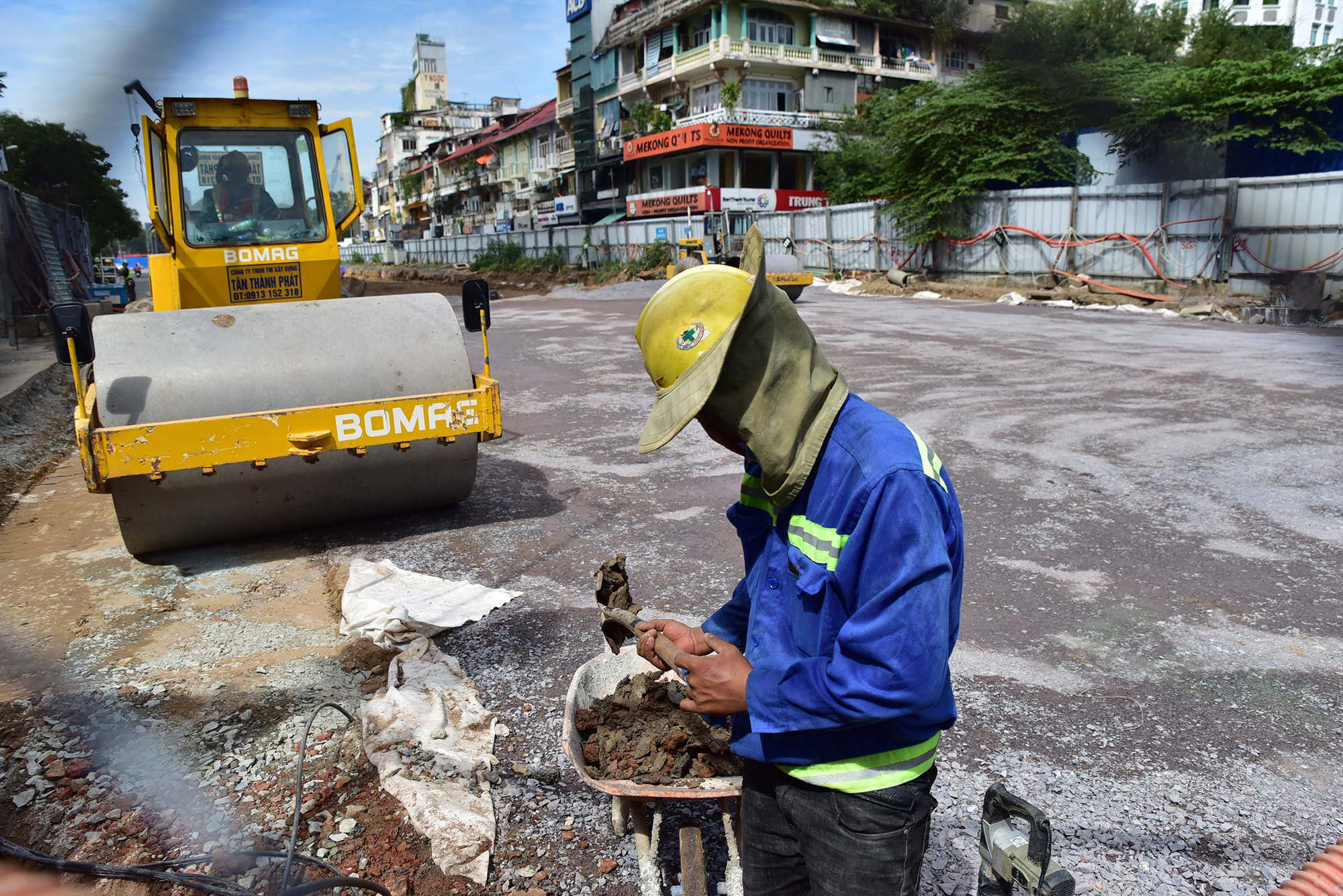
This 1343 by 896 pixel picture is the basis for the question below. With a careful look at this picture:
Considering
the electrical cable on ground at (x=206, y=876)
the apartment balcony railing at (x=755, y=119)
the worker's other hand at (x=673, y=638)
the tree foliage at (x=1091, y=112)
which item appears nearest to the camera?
the electrical cable on ground at (x=206, y=876)

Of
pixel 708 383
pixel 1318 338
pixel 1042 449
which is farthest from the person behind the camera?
pixel 1318 338

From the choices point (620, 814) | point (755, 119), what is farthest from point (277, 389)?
point (755, 119)

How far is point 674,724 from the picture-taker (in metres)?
2.55

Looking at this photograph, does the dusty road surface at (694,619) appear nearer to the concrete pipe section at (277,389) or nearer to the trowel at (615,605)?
the concrete pipe section at (277,389)

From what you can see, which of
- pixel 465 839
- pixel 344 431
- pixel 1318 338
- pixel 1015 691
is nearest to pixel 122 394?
pixel 344 431

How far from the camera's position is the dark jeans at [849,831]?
155 centimetres

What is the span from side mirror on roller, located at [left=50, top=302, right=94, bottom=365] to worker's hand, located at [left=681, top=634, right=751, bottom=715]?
13.0 feet

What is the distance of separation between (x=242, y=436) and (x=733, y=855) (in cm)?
351

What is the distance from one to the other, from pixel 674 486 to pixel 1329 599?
12.7ft

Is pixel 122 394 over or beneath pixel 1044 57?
beneath

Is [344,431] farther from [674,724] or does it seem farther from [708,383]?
[708,383]

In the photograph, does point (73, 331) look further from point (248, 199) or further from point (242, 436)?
point (248, 199)

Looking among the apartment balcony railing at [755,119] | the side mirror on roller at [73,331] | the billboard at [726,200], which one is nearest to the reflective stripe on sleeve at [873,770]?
the side mirror on roller at [73,331]

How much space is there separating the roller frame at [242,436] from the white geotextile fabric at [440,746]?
5.30 feet
